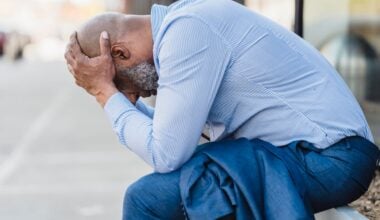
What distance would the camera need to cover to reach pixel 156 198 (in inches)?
104

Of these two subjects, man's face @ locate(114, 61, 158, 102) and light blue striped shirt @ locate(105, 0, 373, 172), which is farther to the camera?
man's face @ locate(114, 61, 158, 102)

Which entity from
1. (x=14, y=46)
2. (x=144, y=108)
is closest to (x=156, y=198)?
(x=144, y=108)

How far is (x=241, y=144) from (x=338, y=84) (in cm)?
44

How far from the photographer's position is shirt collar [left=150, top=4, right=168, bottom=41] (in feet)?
9.20

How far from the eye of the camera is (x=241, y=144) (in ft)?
8.97

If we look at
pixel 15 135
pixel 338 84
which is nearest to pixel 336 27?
pixel 15 135

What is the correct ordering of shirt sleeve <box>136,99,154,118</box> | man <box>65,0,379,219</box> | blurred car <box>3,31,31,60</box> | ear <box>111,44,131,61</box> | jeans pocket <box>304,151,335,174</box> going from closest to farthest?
1. man <box>65,0,379,219</box>
2. jeans pocket <box>304,151,335,174</box>
3. ear <box>111,44,131,61</box>
4. shirt sleeve <box>136,99,154,118</box>
5. blurred car <box>3,31,31,60</box>

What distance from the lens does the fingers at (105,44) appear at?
9.20 ft

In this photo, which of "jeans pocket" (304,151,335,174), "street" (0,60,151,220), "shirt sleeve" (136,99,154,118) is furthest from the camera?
"street" (0,60,151,220)

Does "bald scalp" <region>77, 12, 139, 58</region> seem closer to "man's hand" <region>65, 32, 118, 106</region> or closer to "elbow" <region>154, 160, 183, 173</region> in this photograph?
"man's hand" <region>65, 32, 118, 106</region>

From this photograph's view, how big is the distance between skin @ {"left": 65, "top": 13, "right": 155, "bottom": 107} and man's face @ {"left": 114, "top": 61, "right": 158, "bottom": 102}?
0.01m

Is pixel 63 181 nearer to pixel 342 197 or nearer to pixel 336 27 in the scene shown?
pixel 336 27

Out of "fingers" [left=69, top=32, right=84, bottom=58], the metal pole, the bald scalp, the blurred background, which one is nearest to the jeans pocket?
the bald scalp

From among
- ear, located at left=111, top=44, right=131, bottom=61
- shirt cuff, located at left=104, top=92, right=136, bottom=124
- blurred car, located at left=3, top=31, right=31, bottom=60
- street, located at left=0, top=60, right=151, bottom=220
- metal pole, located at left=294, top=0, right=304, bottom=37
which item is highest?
ear, located at left=111, top=44, right=131, bottom=61
